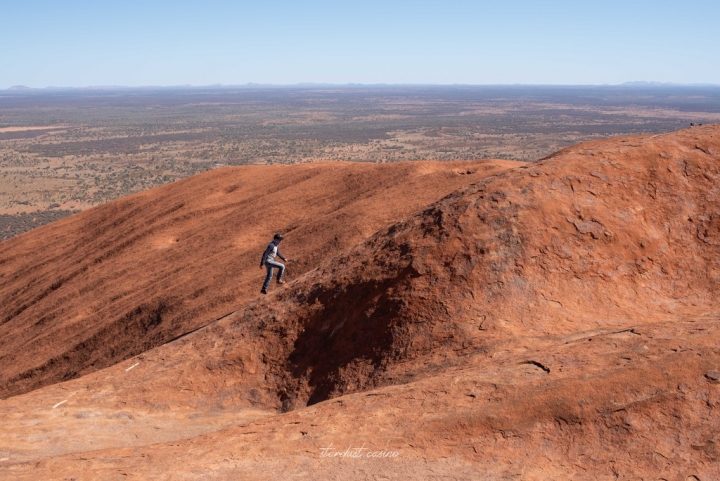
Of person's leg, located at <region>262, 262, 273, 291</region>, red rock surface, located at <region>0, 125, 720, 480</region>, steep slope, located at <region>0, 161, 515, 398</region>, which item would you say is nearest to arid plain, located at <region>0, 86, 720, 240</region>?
steep slope, located at <region>0, 161, 515, 398</region>

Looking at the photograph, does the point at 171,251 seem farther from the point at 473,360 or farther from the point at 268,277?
the point at 473,360

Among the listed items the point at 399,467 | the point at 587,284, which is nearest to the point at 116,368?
the point at 399,467

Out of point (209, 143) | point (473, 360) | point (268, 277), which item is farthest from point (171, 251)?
point (209, 143)

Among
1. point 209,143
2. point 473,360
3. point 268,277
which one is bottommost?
point 209,143

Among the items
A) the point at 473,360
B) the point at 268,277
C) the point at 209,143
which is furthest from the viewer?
the point at 209,143

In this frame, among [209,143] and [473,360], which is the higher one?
[473,360]
